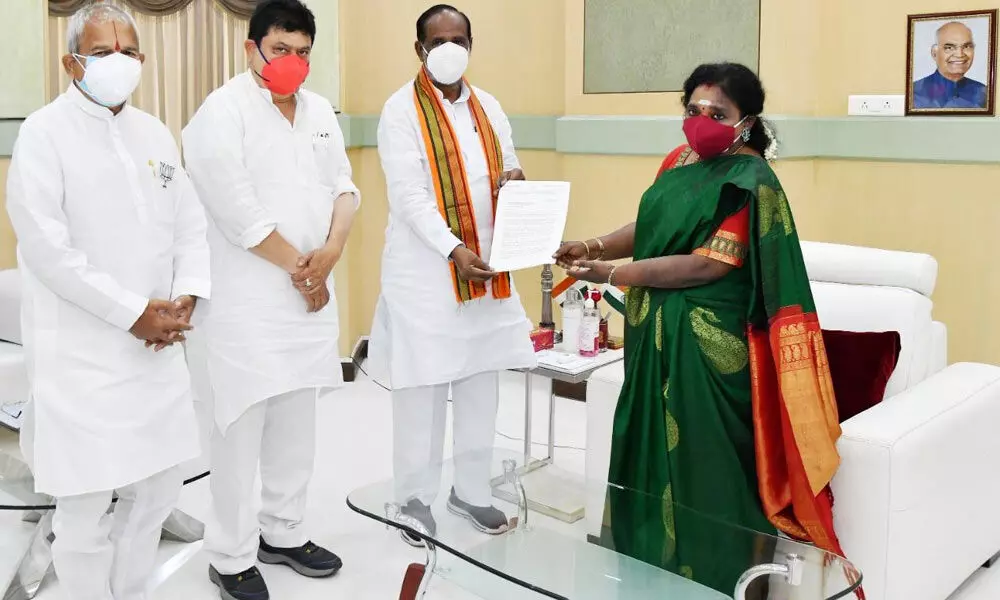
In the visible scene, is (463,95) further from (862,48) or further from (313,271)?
(862,48)

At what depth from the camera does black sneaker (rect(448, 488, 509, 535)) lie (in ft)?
7.68

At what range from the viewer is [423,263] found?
2994 mm

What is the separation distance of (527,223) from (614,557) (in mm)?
986

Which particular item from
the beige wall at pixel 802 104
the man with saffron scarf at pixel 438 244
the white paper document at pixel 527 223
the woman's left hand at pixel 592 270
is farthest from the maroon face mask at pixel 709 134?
the beige wall at pixel 802 104

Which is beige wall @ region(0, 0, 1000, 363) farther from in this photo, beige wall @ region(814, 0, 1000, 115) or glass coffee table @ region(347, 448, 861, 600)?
glass coffee table @ region(347, 448, 861, 600)

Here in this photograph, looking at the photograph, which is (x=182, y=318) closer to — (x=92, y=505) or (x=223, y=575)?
(x=92, y=505)

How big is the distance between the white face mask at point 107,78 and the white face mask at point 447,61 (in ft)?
3.05

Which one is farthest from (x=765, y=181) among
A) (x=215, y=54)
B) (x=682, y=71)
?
(x=215, y=54)

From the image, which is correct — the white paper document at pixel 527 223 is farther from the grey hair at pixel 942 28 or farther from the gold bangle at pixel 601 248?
the grey hair at pixel 942 28

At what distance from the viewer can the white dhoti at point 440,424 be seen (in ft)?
9.36

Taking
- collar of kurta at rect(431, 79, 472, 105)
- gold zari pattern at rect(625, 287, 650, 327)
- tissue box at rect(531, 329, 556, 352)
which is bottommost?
tissue box at rect(531, 329, 556, 352)

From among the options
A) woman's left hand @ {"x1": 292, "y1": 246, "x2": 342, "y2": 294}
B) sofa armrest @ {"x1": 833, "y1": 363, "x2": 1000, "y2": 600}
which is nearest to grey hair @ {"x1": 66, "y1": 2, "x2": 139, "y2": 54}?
woman's left hand @ {"x1": 292, "y1": 246, "x2": 342, "y2": 294}

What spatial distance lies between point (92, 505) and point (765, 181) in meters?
1.70

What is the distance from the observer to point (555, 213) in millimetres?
2867
